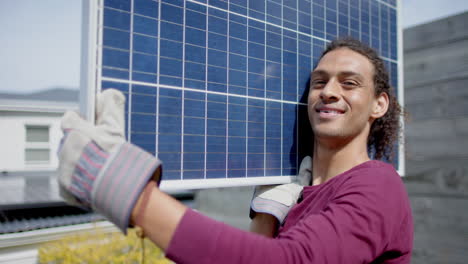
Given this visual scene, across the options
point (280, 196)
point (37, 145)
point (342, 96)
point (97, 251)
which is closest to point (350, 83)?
point (342, 96)

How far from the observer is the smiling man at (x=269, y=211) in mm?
874

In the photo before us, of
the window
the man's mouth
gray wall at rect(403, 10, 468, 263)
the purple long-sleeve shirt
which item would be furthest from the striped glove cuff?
the window

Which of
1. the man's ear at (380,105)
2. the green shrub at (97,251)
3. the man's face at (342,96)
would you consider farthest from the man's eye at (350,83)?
the green shrub at (97,251)

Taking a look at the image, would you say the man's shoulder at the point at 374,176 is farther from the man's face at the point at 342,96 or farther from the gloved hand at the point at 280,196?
the gloved hand at the point at 280,196

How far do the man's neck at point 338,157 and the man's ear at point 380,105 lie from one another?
178 mm

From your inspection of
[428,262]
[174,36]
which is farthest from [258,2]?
[428,262]

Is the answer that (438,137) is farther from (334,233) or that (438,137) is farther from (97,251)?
(97,251)

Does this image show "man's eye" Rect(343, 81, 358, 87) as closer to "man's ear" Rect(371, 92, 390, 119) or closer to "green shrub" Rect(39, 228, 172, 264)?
"man's ear" Rect(371, 92, 390, 119)

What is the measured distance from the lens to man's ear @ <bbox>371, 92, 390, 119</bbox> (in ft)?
5.62

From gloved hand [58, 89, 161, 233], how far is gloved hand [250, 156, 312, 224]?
0.76 m

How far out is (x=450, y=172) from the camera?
10.0 ft

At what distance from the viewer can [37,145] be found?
9.80 metres

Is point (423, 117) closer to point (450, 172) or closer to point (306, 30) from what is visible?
point (450, 172)

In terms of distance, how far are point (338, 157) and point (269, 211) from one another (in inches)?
16.8
